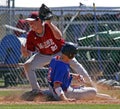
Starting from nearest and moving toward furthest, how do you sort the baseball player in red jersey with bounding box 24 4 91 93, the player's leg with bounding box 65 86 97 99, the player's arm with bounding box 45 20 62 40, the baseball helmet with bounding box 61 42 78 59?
the baseball helmet with bounding box 61 42 78 59 < the player's leg with bounding box 65 86 97 99 < the player's arm with bounding box 45 20 62 40 < the baseball player in red jersey with bounding box 24 4 91 93

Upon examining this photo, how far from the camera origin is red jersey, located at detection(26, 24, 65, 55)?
37.8 ft

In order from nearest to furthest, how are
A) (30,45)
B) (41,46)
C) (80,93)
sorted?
(80,93) → (41,46) → (30,45)

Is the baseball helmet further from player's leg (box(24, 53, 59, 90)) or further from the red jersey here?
player's leg (box(24, 53, 59, 90))

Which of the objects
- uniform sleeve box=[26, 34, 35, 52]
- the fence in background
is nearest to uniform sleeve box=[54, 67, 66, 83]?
uniform sleeve box=[26, 34, 35, 52]

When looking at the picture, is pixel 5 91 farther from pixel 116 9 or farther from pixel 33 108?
pixel 33 108

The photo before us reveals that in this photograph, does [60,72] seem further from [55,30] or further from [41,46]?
[41,46]

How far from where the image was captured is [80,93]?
10727mm

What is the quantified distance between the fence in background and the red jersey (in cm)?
279

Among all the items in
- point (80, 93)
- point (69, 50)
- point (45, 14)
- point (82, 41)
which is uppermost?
point (45, 14)

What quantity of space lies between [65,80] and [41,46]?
1.51 meters

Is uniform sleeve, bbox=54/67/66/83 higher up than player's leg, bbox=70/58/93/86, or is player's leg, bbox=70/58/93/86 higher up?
uniform sleeve, bbox=54/67/66/83

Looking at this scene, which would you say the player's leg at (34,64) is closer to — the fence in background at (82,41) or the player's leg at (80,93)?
the player's leg at (80,93)

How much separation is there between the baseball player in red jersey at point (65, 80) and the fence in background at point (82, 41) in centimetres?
379

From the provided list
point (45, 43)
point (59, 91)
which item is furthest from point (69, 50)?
point (45, 43)
